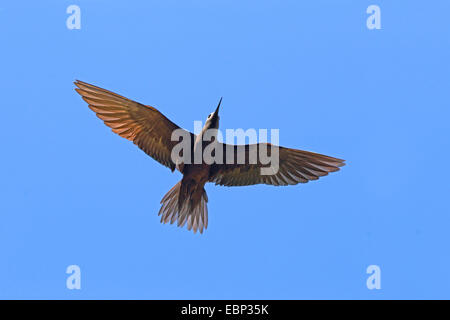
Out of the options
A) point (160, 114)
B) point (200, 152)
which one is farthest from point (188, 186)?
point (160, 114)

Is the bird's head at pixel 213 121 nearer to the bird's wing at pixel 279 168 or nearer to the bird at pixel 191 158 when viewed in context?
the bird at pixel 191 158

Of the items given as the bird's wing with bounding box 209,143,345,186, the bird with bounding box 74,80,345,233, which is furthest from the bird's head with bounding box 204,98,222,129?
the bird's wing with bounding box 209,143,345,186

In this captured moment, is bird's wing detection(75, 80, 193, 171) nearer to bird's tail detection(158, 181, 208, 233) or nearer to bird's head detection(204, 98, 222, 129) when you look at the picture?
bird's tail detection(158, 181, 208, 233)

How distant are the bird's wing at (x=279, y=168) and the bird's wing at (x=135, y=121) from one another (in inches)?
35.8

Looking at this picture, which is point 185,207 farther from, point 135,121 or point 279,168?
point 279,168

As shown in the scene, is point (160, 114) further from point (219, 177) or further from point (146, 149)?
point (219, 177)

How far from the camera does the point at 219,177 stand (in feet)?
35.5

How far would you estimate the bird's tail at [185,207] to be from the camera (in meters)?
10.5

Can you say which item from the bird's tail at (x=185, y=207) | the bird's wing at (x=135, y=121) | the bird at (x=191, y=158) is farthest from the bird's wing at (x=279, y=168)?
the bird's wing at (x=135, y=121)
